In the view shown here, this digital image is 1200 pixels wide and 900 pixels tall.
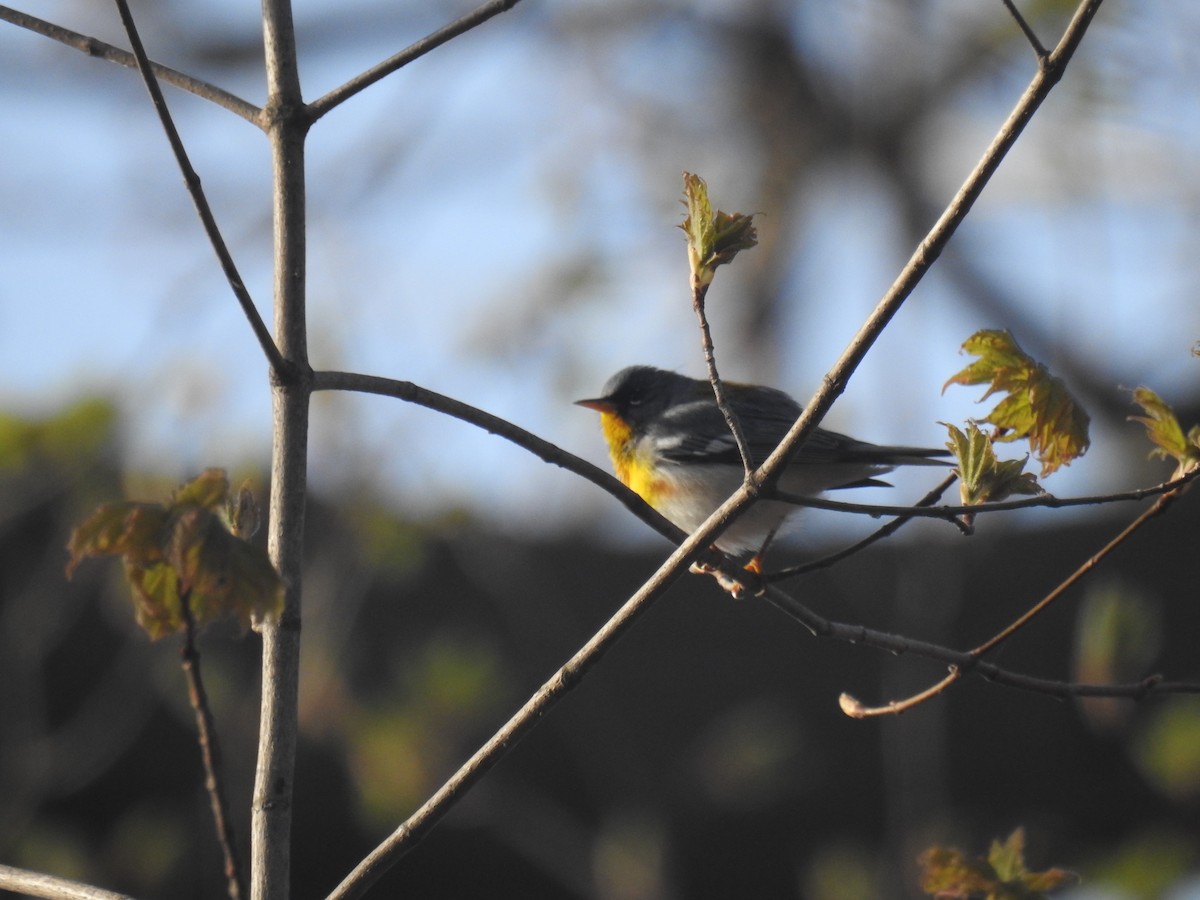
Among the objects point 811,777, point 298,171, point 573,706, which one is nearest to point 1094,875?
point 811,777

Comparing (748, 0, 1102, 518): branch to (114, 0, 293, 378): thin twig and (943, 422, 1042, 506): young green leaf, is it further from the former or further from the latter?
(114, 0, 293, 378): thin twig

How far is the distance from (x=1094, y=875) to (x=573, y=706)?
220 centimetres

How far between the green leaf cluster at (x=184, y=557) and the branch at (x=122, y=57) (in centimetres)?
64

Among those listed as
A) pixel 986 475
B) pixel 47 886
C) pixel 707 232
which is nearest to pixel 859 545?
pixel 986 475

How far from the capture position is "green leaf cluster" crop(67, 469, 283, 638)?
4.51 ft

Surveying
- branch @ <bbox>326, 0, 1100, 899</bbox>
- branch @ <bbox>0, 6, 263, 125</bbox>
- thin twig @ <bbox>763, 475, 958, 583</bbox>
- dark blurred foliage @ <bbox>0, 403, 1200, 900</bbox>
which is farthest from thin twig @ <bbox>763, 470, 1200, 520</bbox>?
dark blurred foliage @ <bbox>0, 403, 1200, 900</bbox>

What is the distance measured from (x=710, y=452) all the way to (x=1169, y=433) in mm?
2558

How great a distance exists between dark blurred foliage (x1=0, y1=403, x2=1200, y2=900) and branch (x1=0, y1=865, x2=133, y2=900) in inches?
131

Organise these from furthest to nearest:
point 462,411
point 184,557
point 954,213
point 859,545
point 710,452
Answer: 1. point 710,452
2. point 859,545
3. point 462,411
4. point 954,213
5. point 184,557

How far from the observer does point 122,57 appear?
1.92 meters

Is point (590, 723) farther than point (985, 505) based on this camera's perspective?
Yes

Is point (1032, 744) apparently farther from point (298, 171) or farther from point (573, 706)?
point (298, 171)

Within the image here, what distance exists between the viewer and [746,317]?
30.2ft

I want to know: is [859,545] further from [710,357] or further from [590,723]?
[590,723]
